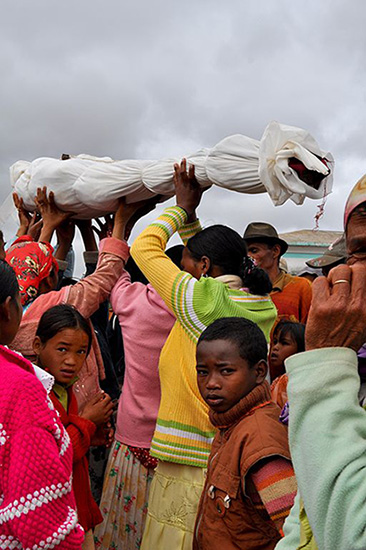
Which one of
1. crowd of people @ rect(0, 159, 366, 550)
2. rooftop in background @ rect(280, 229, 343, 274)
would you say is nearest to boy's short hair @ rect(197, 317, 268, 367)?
crowd of people @ rect(0, 159, 366, 550)

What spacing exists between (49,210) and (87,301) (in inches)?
32.8

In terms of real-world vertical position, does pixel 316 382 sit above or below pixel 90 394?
above

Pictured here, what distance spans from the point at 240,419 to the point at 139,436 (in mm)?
1185

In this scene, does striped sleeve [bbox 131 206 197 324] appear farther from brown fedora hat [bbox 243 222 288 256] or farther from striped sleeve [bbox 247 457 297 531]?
brown fedora hat [bbox 243 222 288 256]

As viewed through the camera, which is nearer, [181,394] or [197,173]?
[181,394]

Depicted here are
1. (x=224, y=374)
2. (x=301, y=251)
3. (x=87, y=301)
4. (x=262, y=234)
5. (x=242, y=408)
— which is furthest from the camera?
(x=301, y=251)

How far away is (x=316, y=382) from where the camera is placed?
1.00 m

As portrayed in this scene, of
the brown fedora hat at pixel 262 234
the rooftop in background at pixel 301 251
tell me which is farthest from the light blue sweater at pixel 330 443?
the rooftop in background at pixel 301 251

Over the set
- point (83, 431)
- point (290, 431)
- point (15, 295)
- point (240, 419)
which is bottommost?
point (83, 431)

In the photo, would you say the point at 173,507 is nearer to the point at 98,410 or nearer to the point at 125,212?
the point at 98,410

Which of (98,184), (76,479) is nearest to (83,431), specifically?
(76,479)

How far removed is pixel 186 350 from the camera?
2615 millimetres

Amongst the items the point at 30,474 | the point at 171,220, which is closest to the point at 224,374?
Result: the point at 30,474

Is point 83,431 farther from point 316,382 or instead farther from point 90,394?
point 316,382
